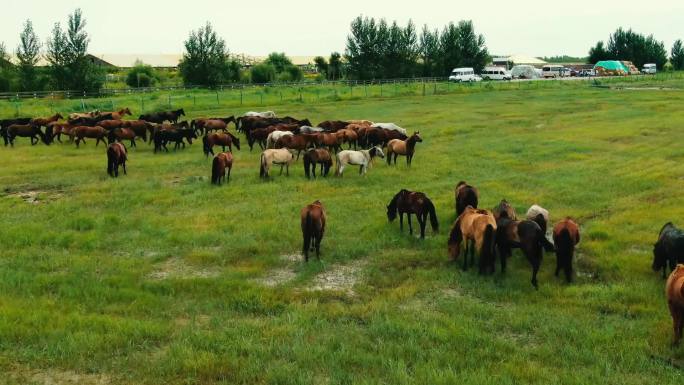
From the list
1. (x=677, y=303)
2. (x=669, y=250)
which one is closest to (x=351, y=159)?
(x=669, y=250)

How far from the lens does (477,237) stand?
9.64 metres

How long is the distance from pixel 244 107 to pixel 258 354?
121 feet

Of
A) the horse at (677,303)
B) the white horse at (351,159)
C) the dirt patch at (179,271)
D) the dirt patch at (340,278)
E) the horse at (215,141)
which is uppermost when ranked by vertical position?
the horse at (215,141)

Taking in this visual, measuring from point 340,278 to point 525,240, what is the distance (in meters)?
3.19

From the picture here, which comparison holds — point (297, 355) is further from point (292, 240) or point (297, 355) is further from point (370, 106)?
point (370, 106)

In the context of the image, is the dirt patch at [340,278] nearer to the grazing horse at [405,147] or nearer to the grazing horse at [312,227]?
the grazing horse at [312,227]

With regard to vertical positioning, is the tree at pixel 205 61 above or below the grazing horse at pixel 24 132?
above

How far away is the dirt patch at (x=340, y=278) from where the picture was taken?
903 centimetres

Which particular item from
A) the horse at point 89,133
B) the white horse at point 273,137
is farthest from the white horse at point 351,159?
the horse at point 89,133

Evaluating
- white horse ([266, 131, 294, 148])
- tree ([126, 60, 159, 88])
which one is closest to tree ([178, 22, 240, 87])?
tree ([126, 60, 159, 88])

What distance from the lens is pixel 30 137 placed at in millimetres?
27359

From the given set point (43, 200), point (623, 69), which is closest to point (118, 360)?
point (43, 200)

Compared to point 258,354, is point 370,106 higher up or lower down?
higher up

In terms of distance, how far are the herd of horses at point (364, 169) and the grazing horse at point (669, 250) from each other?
0.05 ft
